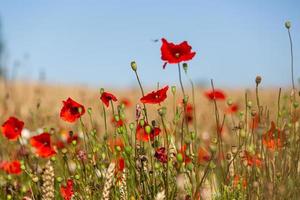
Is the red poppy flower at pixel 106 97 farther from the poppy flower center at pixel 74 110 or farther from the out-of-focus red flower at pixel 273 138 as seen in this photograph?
the out-of-focus red flower at pixel 273 138

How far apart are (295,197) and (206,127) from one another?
4.94 m

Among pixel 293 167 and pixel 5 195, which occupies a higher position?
pixel 293 167

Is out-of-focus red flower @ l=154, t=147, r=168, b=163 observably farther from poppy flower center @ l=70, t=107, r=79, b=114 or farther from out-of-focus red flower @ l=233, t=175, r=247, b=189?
poppy flower center @ l=70, t=107, r=79, b=114

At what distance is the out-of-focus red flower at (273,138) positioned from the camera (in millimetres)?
2902

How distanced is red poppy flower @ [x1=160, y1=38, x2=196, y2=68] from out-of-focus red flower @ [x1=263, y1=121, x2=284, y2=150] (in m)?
0.55

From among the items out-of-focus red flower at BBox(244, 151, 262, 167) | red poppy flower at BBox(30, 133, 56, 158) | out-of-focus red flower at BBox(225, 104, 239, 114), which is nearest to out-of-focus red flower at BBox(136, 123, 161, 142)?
out-of-focus red flower at BBox(244, 151, 262, 167)

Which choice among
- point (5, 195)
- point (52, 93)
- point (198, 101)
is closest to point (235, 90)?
point (198, 101)

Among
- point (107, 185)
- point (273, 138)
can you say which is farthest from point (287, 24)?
point (107, 185)

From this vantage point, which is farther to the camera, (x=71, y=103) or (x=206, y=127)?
(x=206, y=127)

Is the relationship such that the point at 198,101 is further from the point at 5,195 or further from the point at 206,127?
the point at 5,195

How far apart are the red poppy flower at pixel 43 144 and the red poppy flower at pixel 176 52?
912 millimetres

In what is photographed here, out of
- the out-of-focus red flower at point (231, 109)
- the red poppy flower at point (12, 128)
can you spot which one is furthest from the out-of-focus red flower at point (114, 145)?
the out-of-focus red flower at point (231, 109)

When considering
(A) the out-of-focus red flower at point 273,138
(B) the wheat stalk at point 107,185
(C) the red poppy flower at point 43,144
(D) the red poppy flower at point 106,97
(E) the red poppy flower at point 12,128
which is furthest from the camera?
(E) the red poppy flower at point 12,128

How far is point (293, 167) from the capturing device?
9.25 ft
